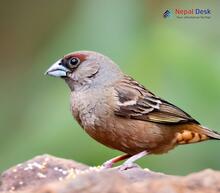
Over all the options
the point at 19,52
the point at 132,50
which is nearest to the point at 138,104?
the point at 132,50

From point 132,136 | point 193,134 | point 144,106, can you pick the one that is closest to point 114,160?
point 132,136

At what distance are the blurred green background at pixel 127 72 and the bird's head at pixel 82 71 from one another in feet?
1.73

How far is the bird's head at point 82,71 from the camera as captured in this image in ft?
17.3

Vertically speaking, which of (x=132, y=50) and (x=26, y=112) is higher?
(x=132, y=50)

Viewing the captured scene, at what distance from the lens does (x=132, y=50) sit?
19.8 feet

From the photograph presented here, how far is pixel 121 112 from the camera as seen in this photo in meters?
5.12

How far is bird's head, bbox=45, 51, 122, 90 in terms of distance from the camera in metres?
5.26

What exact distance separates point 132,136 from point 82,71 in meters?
0.55

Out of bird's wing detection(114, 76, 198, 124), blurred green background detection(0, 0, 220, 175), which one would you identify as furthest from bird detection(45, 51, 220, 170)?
blurred green background detection(0, 0, 220, 175)

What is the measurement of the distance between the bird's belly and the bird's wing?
0.06 metres

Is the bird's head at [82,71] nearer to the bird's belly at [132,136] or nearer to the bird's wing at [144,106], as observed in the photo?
the bird's wing at [144,106]

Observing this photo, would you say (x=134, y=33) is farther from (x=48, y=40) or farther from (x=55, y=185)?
(x=55, y=185)

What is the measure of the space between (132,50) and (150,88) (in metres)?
0.41

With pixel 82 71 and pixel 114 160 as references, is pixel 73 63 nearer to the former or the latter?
pixel 82 71
